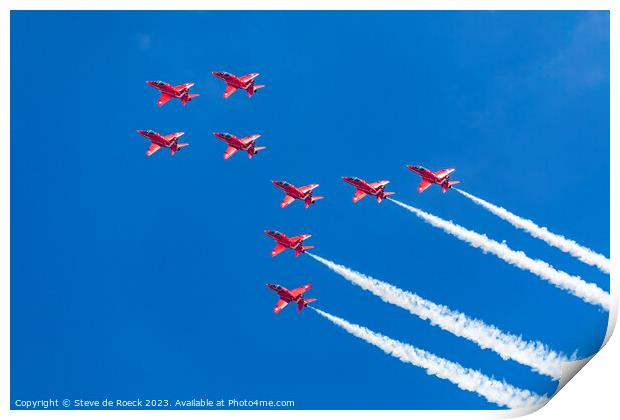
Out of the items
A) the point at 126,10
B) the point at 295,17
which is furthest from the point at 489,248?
the point at 126,10

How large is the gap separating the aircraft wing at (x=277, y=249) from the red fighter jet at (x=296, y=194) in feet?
6.82

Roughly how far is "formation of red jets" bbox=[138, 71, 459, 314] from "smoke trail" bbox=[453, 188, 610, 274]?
2.16 metres

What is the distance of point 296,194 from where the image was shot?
5294 cm

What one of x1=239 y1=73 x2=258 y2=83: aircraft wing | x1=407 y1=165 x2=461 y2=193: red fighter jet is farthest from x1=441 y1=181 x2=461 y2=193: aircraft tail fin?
x1=239 y1=73 x2=258 y2=83: aircraft wing

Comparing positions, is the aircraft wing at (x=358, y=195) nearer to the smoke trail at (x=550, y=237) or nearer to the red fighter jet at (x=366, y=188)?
the red fighter jet at (x=366, y=188)

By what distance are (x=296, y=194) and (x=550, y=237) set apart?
13.1 m

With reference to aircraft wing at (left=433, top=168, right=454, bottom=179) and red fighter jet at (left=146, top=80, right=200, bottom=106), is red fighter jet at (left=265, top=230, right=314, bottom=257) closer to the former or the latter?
aircraft wing at (left=433, top=168, right=454, bottom=179)

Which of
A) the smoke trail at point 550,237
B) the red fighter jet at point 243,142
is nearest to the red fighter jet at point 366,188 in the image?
the smoke trail at point 550,237

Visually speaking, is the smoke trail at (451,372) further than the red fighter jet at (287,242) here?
No

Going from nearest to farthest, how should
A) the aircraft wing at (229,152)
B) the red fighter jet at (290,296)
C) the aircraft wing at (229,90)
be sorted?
the red fighter jet at (290,296), the aircraft wing at (229,90), the aircraft wing at (229,152)

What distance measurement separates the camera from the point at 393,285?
5278cm

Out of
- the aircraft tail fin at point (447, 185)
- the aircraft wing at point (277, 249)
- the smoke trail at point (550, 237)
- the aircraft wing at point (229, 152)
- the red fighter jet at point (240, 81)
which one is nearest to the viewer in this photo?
the smoke trail at point (550, 237)

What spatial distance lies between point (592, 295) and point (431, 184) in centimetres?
972

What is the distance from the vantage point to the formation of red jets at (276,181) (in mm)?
52375
